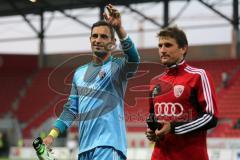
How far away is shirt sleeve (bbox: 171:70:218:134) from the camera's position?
3.99 meters

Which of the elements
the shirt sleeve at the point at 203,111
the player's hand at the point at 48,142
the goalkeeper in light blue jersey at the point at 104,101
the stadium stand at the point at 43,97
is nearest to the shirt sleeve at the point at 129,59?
the goalkeeper in light blue jersey at the point at 104,101

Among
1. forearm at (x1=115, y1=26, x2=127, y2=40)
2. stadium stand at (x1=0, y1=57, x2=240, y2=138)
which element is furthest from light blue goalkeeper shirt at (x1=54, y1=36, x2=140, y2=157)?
stadium stand at (x1=0, y1=57, x2=240, y2=138)

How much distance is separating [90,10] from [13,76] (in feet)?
23.1

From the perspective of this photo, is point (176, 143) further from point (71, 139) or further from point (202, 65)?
point (202, 65)

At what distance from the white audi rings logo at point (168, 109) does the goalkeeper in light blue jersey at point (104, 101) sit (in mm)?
377

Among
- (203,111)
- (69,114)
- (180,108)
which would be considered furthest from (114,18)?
(69,114)

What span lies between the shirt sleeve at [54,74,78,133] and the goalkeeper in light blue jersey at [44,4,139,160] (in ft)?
0.23

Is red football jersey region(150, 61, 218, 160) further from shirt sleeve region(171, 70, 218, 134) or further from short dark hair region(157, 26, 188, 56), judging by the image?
Result: short dark hair region(157, 26, 188, 56)

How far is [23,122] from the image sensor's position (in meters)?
29.7

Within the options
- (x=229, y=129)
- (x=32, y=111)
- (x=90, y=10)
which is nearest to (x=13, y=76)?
(x=32, y=111)

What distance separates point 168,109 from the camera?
419 cm

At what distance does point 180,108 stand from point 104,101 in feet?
2.15

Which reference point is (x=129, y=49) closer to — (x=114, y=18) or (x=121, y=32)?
(x=121, y=32)

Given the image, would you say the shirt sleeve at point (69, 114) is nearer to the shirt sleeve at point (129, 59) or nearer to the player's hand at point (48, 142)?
the player's hand at point (48, 142)
